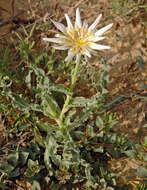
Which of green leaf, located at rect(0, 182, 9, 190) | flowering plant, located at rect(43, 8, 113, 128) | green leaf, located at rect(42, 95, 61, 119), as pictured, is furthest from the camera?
green leaf, located at rect(0, 182, 9, 190)

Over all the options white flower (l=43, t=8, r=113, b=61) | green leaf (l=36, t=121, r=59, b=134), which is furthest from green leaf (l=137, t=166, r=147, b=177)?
white flower (l=43, t=8, r=113, b=61)

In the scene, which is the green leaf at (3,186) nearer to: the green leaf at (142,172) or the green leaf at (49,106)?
the green leaf at (49,106)

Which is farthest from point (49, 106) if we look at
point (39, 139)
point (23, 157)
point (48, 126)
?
point (23, 157)

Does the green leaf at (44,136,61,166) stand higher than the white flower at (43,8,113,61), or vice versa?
the white flower at (43,8,113,61)

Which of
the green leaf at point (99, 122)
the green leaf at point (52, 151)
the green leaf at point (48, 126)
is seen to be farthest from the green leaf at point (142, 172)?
the green leaf at point (48, 126)

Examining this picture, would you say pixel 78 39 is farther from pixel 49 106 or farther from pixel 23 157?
pixel 23 157

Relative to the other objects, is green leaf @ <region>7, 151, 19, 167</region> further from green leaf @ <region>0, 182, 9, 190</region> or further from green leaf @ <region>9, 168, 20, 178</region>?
green leaf @ <region>0, 182, 9, 190</region>

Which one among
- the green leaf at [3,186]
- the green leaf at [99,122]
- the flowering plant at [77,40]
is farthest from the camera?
the green leaf at [99,122]

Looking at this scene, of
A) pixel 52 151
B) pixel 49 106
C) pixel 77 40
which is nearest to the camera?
pixel 77 40

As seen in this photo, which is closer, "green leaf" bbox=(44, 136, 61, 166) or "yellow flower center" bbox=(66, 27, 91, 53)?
"yellow flower center" bbox=(66, 27, 91, 53)

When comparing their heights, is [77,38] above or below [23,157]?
above

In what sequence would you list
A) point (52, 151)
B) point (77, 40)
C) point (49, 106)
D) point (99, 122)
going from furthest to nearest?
point (99, 122), point (52, 151), point (49, 106), point (77, 40)

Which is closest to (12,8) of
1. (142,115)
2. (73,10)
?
(73,10)
